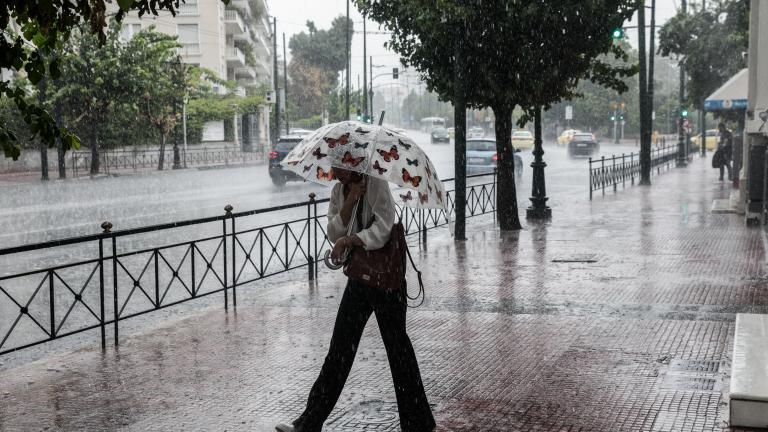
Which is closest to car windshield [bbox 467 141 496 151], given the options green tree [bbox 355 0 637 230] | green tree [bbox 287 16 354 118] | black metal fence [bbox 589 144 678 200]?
black metal fence [bbox 589 144 678 200]

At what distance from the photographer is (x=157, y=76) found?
44.7 meters

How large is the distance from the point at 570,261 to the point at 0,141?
925cm

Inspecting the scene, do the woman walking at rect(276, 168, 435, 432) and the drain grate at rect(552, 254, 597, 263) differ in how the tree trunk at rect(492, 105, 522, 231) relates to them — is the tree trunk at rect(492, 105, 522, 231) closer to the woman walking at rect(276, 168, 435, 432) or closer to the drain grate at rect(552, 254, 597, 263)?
the drain grate at rect(552, 254, 597, 263)

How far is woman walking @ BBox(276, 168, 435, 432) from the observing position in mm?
5445

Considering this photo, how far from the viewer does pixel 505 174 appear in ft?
57.3

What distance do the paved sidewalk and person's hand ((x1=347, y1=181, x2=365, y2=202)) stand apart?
1.49 meters

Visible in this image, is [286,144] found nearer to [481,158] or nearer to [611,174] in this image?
[481,158]

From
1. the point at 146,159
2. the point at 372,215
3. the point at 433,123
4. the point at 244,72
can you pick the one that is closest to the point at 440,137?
the point at 244,72

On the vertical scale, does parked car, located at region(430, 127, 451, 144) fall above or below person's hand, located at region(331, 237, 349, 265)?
above

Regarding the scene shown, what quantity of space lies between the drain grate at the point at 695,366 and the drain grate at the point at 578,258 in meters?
5.89

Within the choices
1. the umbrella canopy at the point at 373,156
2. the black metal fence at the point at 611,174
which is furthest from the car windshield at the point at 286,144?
the umbrella canopy at the point at 373,156

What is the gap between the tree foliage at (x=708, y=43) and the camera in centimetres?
3509

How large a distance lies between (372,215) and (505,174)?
40.1ft

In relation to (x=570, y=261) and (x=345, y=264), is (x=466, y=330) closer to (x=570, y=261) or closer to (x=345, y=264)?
(x=345, y=264)
